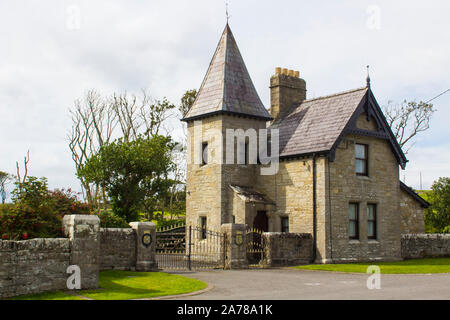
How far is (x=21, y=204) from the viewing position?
50.6 ft

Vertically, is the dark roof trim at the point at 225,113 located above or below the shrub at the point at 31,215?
above

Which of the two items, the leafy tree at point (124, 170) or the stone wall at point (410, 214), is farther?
the leafy tree at point (124, 170)

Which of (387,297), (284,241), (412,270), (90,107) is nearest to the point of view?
(387,297)

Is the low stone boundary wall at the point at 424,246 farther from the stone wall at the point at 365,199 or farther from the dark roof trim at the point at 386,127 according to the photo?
the dark roof trim at the point at 386,127

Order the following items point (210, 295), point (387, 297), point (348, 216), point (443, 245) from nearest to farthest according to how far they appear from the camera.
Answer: point (387, 297), point (210, 295), point (348, 216), point (443, 245)

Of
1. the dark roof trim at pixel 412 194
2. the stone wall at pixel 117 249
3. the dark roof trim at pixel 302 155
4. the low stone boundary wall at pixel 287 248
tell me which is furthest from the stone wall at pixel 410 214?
the stone wall at pixel 117 249

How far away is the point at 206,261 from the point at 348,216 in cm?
725

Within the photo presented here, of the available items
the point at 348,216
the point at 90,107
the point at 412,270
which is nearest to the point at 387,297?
the point at 412,270

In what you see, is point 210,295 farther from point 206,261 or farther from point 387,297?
point 206,261

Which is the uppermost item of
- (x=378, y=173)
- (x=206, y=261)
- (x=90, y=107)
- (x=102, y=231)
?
(x=90, y=107)

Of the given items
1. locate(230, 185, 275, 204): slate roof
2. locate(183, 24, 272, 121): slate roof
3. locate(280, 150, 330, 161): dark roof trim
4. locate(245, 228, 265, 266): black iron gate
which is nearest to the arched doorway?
locate(230, 185, 275, 204): slate roof

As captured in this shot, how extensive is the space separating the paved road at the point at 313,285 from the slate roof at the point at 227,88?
9.77 meters

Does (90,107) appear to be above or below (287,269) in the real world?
above

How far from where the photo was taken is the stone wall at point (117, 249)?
60.0ft
